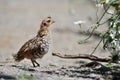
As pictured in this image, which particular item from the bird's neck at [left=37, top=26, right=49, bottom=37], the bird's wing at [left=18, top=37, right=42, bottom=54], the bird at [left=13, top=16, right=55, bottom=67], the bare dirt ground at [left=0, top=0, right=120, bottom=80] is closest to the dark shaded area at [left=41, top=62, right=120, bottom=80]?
the bare dirt ground at [left=0, top=0, right=120, bottom=80]

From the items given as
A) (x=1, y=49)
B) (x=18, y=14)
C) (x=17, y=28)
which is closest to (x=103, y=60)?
(x=1, y=49)

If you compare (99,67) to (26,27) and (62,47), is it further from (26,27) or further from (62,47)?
(26,27)

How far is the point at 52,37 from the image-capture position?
16.9 m

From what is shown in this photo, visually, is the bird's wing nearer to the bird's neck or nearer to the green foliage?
the bird's neck

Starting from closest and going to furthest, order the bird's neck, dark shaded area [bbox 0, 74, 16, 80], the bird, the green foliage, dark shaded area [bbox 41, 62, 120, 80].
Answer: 1. dark shaded area [bbox 0, 74, 16, 80]
2. the green foliage
3. dark shaded area [bbox 41, 62, 120, 80]
4. the bird
5. the bird's neck

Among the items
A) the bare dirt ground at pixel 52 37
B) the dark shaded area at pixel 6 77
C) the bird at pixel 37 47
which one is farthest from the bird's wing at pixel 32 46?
the dark shaded area at pixel 6 77

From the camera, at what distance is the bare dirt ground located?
945 centimetres

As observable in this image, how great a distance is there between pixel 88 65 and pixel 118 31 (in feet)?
4.08

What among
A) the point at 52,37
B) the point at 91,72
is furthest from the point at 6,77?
the point at 52,37

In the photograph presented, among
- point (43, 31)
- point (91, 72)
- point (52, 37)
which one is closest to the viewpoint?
point (91, 72)

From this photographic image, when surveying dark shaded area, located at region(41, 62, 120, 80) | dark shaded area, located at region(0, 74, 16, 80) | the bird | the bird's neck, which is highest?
the bird's neck

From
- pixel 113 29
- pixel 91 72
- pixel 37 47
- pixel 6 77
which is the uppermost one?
pixel 113 29

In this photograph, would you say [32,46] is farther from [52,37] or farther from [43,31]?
[52,37]

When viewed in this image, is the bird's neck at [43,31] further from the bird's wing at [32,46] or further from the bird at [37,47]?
the bird's wing at [32,46]
